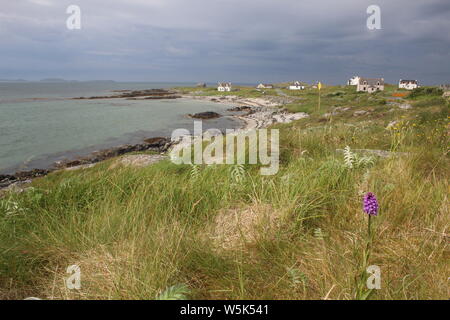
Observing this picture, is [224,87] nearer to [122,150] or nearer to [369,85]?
[369,85]

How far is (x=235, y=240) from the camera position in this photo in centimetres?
269

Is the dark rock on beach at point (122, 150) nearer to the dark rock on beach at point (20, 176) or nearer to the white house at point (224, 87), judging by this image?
the dark rock on beach at point (20, 176)

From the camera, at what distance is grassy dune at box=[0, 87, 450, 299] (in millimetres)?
2012

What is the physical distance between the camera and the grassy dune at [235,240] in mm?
2012

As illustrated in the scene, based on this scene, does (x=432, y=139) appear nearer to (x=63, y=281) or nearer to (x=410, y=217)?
(x=410, y=217)

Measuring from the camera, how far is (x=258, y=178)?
4250 mm

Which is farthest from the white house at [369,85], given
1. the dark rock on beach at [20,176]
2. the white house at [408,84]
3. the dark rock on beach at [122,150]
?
the dark rock on beach at [20,176]

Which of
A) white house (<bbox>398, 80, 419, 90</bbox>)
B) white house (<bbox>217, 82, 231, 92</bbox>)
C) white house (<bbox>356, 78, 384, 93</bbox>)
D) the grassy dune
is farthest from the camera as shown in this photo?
white house (<bbox>217, 82, 231, 92</bbox>)

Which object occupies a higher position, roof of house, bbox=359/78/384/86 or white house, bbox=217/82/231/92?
white house, bbox=217/82/231/92

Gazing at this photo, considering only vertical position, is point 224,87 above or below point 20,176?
above

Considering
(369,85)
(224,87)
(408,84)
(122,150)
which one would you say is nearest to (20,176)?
(122,150)

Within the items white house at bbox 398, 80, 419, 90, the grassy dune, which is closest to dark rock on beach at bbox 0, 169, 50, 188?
the grassy dune

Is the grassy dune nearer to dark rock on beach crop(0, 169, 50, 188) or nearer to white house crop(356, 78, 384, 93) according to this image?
dark rock on beach crop(0, 169, 50, 188)
